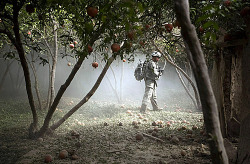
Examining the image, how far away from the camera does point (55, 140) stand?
12.7 feet

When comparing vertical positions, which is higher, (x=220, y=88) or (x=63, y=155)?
(x=220, y=88)

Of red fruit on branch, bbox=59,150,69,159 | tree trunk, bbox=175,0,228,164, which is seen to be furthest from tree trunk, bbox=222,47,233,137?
Answer: red fruit on branch, bbox=59,150,69,159

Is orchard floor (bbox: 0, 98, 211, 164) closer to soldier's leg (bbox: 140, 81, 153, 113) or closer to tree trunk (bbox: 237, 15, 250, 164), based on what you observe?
tree trunk (bbox: 237, 15, 250, 164)

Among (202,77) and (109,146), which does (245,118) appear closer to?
(202,77)

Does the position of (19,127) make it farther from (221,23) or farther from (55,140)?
(221,23)

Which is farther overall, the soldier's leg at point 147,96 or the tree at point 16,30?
the soldier's leg at point 147,96

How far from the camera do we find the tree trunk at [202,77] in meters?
1.67

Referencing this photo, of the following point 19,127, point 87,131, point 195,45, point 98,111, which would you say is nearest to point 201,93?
point 195,45

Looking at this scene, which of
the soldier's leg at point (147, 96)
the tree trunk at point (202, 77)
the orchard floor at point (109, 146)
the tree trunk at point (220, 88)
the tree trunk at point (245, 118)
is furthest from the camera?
the soldier's leg at point (147, 96)

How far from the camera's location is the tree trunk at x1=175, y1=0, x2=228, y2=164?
1669mm

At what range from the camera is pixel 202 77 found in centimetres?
168

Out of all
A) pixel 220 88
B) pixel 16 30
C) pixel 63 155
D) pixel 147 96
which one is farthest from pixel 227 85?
pixel 147 96

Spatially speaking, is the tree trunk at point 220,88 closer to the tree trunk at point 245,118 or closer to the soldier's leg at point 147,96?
the tree trunk at point 245,118

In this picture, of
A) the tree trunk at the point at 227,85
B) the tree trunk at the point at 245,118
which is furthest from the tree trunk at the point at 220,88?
the tree trunk at the point at 245,118
